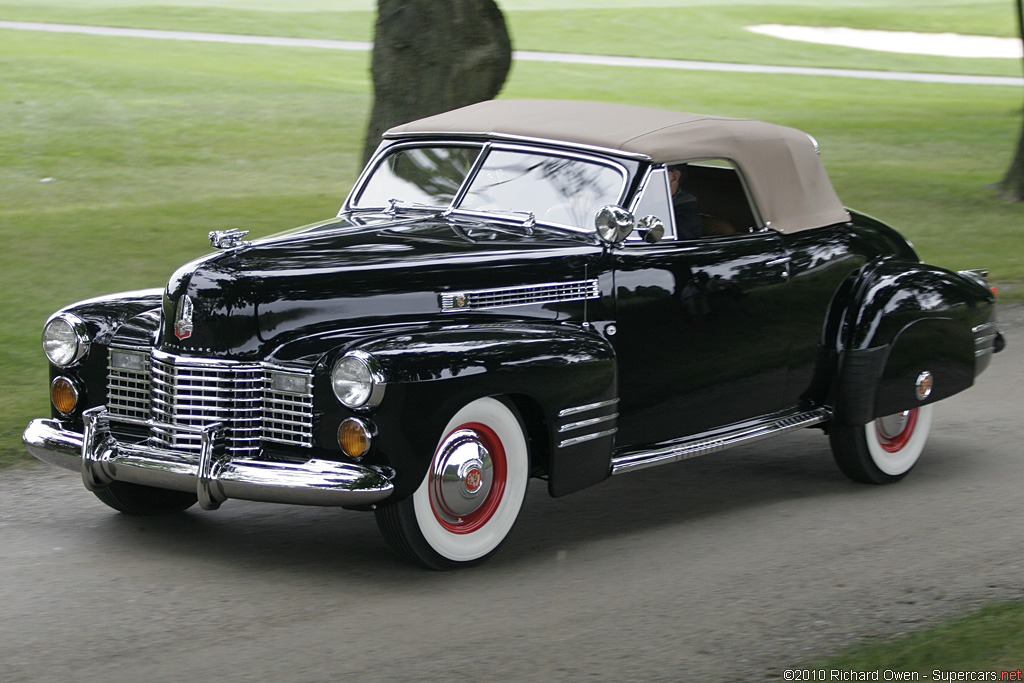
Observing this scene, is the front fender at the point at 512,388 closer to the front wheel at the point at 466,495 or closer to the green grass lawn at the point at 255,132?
the front wheel at the point at 466,495

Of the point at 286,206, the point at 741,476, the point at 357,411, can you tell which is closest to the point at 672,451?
the point at 741,476

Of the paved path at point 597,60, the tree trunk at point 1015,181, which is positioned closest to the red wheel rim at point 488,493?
the tree trunk at point 1015,181

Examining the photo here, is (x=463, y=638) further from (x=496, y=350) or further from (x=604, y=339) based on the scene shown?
(x=604, y=339)

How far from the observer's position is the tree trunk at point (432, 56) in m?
10.8

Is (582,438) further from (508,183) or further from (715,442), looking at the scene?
(508,183)

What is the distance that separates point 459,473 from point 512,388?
38cm

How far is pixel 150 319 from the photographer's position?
5.71 m

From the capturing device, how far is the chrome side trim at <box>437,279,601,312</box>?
538 centimetres

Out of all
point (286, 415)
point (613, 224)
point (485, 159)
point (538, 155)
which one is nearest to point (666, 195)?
point (613, 224)

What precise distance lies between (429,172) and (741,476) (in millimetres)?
2246

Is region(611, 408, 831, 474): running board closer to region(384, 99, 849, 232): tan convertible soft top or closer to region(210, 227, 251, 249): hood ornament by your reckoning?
region(384, 99, 849, 232): tan convertible soft top

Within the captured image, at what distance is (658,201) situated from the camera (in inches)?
239

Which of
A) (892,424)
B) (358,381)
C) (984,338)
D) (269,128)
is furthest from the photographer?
(269,128)

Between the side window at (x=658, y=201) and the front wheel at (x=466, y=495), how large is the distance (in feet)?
4.29
